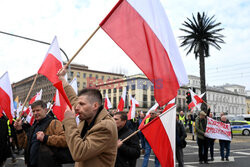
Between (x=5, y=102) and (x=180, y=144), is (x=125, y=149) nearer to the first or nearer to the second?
(x=5, y=102)

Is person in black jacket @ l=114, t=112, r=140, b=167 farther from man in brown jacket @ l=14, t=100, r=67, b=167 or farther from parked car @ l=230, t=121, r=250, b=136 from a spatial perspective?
parked car @ l=230, t=121, r=250, b=136

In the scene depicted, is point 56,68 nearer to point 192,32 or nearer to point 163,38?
point 163,38

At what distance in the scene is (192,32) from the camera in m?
29.6

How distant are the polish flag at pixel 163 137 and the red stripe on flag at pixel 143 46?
65 cm

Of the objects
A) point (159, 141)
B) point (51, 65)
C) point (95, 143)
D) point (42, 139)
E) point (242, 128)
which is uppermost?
point (51, 65)

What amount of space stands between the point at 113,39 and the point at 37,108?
5.47 feet

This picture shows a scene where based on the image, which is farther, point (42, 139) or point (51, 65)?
point (51, 65)

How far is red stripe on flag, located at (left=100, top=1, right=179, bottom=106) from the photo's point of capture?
3.95m

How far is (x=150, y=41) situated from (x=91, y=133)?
7.20ft

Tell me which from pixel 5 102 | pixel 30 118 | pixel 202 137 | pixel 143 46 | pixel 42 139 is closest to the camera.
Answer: pixel 42 139

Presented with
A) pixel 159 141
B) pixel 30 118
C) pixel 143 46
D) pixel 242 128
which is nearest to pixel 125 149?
pixel 159 141

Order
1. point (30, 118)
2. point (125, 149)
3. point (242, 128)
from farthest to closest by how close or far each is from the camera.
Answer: point (242, 128) < point (30, 118) < point (125, 149)

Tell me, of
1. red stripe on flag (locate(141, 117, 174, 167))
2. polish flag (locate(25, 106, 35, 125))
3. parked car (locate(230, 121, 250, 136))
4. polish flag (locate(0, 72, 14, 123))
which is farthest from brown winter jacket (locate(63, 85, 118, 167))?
parked car (locate(230, 121, 250, 136))

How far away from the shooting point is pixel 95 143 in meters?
2.40
